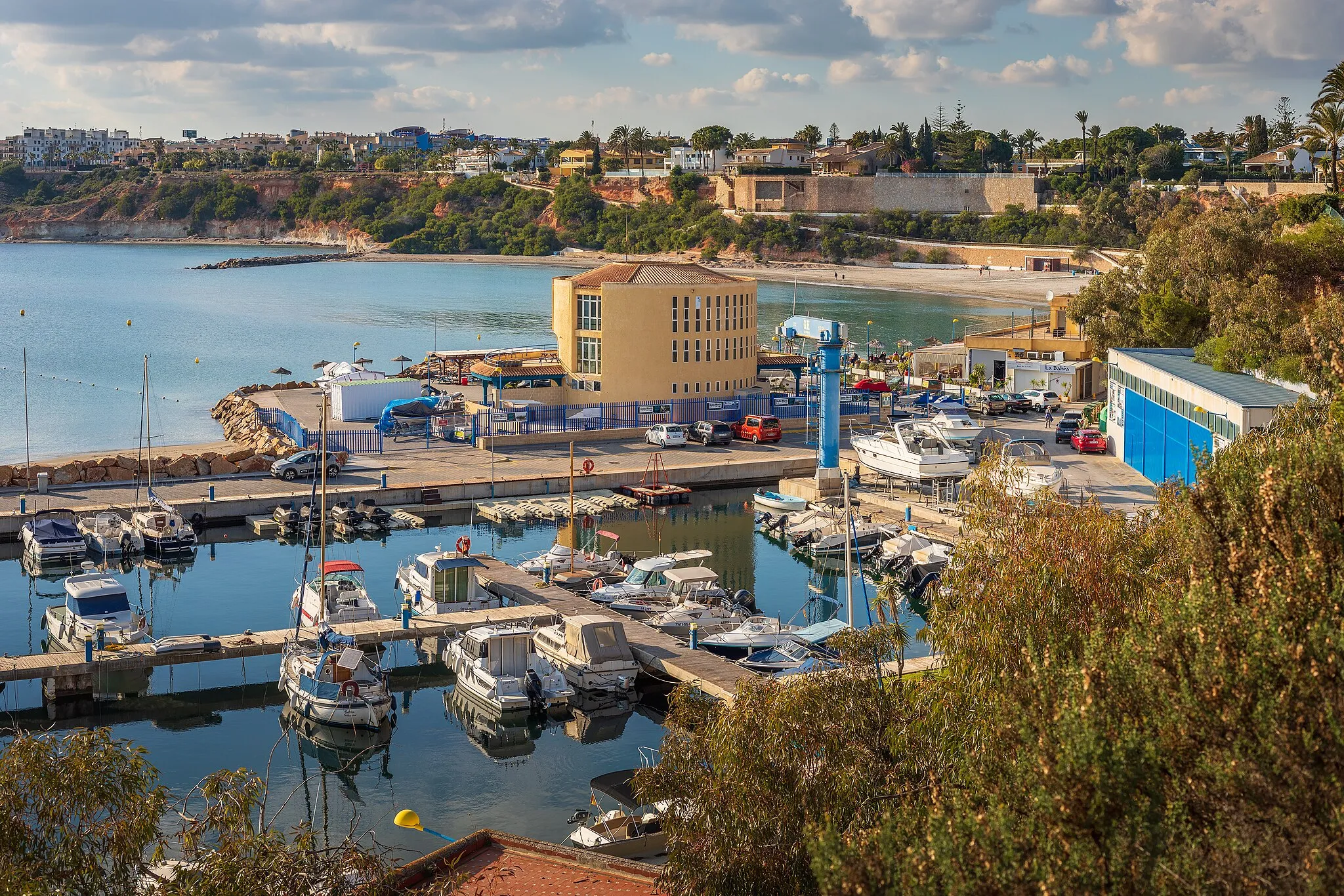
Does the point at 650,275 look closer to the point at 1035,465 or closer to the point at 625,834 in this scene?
the point at 1035,465

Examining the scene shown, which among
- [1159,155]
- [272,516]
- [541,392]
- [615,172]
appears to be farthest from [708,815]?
[615,172]

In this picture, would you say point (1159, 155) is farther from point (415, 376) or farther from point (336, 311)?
point (415, 376)

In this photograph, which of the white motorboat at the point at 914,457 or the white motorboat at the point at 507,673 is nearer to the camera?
the white motorboat at the point at 507,673

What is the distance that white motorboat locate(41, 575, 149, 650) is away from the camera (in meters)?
27.6

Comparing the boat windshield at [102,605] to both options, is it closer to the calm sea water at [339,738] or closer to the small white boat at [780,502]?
the calm sea water at [339,738]

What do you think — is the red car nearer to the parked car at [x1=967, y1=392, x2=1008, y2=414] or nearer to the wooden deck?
the parked car at [x1=967, y1=392, x2=1008, y2=414]

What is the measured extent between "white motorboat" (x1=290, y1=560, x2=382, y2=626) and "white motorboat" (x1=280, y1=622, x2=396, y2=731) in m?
2.91

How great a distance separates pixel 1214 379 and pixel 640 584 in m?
17.1

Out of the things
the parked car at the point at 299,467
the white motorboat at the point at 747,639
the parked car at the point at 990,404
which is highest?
the parked car at the point at 990,404

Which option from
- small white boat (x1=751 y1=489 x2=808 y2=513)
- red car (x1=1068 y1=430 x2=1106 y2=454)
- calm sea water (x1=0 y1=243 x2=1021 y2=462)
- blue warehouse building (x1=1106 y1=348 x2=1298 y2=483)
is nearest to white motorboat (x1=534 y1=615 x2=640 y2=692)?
blue warehouse building (x1=1106 y1=348 x2=1298 y2=483)

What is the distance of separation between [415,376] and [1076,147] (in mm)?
126453

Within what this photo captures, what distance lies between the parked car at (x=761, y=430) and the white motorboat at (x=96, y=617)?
75.6ft

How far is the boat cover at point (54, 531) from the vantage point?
35219 millimetres

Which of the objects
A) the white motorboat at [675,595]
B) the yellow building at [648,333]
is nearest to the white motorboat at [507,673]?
the white motorboat at [675,595]
